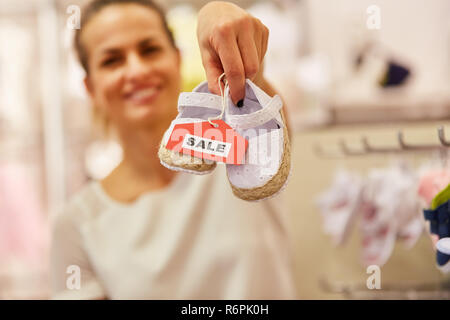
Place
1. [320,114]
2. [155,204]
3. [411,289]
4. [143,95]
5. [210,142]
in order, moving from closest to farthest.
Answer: [210,142] → [143,95] → [155,204] → [411,289] → [320,114]

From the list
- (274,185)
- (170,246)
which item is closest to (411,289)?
(170,246)

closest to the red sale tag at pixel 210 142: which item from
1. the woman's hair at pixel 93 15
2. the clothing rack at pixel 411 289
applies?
the woman's hair at pixel 93 15

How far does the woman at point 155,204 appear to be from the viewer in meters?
0.44

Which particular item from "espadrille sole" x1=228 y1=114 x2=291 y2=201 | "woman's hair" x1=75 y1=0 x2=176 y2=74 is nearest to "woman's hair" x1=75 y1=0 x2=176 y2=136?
"woman's hair" x1=75 y1=0 x2=176 y2=74

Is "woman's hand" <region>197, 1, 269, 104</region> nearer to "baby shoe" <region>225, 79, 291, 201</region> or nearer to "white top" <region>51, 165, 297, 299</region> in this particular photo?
"baby shoe" <region>225, 79, 291, 201</region>

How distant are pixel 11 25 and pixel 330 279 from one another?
103cm

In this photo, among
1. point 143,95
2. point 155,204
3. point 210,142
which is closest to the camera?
point 210,142

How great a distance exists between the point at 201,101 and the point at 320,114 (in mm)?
923

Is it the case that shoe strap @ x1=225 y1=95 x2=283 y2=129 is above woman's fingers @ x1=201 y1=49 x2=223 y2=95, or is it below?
below

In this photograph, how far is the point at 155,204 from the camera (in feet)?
2.15

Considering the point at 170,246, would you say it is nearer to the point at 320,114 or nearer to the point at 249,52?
the point at 249,52

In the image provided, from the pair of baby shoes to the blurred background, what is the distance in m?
0.63

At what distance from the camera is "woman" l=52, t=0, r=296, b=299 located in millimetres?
443

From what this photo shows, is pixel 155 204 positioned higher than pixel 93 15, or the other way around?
pixel 93 15
